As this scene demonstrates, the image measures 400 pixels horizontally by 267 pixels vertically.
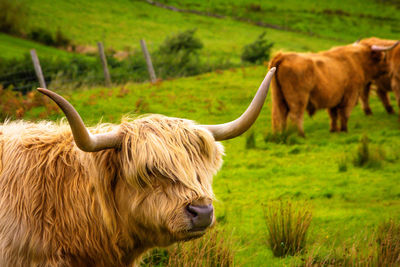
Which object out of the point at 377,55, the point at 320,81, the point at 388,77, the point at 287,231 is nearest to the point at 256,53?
the point at 388,77

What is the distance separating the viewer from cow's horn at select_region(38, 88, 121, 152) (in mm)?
2271

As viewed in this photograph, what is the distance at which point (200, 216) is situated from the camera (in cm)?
250

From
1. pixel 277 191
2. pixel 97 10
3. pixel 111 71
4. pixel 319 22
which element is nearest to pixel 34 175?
pixel 277 191

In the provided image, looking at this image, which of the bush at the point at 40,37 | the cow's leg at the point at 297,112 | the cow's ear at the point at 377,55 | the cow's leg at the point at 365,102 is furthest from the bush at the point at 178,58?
the bush at the point at 40,37

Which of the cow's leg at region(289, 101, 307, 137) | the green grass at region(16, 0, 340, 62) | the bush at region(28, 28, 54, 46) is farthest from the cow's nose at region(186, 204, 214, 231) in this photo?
the bush at region(28, 28, 54, 46)

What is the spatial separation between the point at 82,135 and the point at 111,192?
491 millimetres

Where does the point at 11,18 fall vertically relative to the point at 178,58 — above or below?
above

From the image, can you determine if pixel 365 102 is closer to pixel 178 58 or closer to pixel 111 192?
pixel 178 58

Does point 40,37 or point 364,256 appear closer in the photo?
point 364,256

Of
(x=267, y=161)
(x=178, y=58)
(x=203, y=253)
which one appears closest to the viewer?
(x=203, y=253)

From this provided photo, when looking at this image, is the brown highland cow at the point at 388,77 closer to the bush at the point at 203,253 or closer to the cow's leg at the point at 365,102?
the cow's leg at the point at 365,102

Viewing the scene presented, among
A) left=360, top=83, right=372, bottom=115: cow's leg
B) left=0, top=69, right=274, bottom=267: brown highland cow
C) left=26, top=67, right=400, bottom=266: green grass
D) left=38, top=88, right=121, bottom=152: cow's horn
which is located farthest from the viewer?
left=360, top=83, right=372, bottom=115: cow's leg

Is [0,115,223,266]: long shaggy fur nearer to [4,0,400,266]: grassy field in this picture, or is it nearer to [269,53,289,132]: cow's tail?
[4,0,400,266]: grassy field

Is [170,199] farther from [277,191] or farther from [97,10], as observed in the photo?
[97,10]
